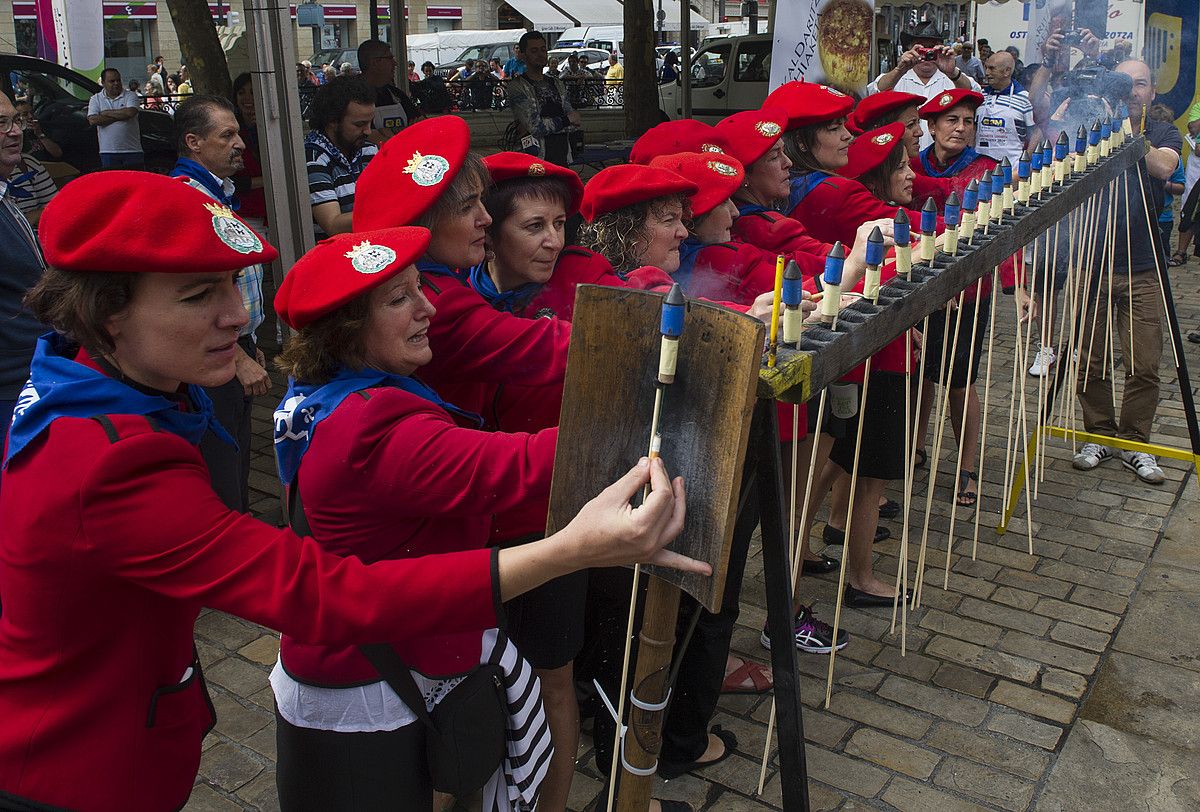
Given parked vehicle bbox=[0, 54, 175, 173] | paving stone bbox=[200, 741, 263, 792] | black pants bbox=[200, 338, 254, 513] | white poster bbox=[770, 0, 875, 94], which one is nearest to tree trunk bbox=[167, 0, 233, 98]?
parked vehicle bbox=[0, 54, 175, 173]

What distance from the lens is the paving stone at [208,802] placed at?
3041mm

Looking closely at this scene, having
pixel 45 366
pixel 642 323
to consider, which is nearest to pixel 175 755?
pixel 45 366

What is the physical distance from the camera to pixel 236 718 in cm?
350

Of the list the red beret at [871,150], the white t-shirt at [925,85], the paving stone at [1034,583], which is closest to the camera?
the paving stone at [1034,583]

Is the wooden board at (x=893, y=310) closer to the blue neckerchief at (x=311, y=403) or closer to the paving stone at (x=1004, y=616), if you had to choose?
the blue neckerchief at (x=311, y=403)

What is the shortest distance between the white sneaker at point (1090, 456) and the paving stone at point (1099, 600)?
1.42m

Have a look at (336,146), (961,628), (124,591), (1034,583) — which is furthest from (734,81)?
(124,591)

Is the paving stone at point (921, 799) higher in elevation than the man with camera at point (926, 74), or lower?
lower

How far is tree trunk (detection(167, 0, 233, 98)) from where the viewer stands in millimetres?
9672

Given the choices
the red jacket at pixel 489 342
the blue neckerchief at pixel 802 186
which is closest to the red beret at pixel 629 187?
the red jacket at pixel 489 342

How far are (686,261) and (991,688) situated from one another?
184 cm

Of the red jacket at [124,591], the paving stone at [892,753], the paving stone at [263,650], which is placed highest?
the red jacket at [124,591]

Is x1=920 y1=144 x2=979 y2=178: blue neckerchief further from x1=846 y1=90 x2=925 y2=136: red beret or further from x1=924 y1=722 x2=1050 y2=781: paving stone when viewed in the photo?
x1=924 y1=722 x2=1050 y2=781: paving stone

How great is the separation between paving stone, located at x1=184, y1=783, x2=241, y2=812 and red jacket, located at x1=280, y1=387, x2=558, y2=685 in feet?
4.37
